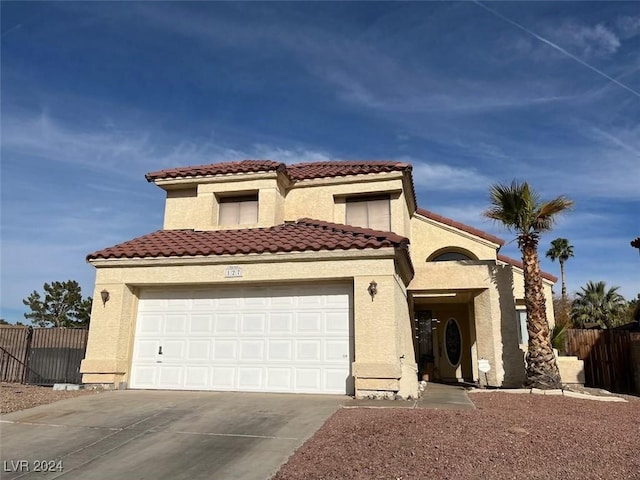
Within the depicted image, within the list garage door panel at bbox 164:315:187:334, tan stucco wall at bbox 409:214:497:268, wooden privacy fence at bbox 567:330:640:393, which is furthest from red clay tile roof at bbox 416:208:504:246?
garage door panel at bbox 164:315:187:334

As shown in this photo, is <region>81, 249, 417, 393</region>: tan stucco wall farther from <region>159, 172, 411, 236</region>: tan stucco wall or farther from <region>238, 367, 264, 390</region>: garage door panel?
<region>159, 172, 411, 236</region>: tan stucco wall

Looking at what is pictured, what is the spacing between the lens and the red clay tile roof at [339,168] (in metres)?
14.8

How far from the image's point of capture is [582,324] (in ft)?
140

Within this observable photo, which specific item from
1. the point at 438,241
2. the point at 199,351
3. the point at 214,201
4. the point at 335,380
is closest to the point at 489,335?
the point at 438,241

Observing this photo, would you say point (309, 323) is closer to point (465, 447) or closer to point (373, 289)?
point (373, 289)

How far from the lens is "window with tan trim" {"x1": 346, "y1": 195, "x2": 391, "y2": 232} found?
49.3 ft

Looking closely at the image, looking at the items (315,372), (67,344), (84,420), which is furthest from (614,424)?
(67,344)

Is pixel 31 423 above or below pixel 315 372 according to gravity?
below

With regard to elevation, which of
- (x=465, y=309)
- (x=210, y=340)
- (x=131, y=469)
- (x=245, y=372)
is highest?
(x=465, y=309)

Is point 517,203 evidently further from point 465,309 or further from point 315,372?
point 315,372

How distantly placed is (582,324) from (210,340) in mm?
41222

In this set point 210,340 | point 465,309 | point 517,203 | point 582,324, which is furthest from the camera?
point 582,324

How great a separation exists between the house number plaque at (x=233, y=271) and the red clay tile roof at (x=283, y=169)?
13.8 ft

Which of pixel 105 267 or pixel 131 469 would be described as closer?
pixel 131 469
